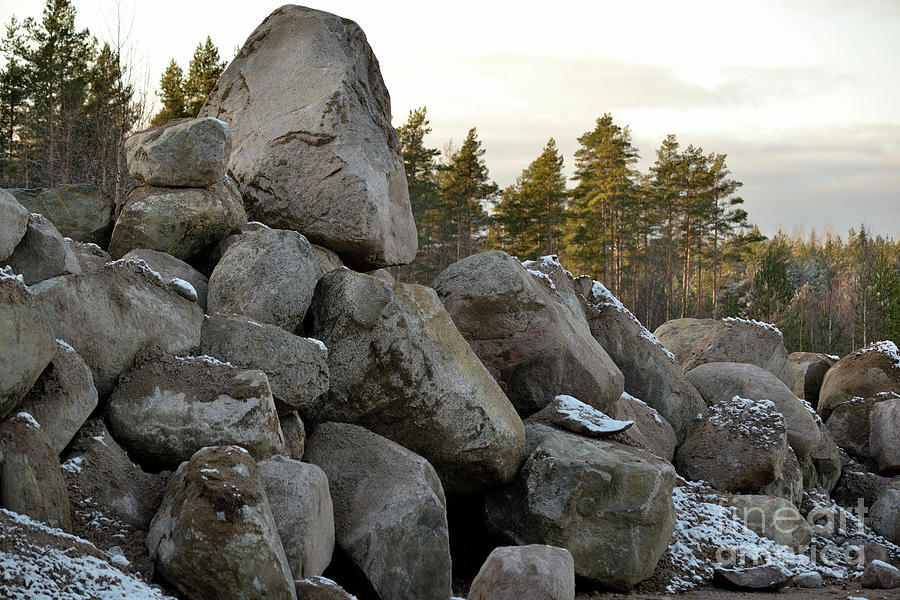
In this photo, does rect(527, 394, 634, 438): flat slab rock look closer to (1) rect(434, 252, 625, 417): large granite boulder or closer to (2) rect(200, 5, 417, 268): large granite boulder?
(1) rect(434, 252, 625, 417): large granite boulder

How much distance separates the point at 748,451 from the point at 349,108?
578 cm

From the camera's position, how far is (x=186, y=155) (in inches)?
298

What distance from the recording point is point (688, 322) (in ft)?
45.3

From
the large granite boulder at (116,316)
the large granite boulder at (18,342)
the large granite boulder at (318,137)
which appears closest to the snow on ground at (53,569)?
A: the large granite boulder at (18,342)

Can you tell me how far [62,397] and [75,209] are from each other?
3.41 m

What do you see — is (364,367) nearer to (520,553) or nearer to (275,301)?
(275,301)

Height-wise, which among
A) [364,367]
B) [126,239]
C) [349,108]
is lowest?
[364,367]

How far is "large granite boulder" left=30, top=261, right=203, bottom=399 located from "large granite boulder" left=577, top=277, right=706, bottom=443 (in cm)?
577

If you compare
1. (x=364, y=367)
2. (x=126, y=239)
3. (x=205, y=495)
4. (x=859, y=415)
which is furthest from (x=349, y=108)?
(x=859, y=415)

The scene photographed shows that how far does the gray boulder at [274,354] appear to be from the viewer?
5985mm

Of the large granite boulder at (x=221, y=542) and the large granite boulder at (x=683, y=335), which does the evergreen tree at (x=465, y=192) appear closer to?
the large granite boulder at (x=683, y=335)

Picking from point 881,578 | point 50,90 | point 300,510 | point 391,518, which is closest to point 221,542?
point 300,510

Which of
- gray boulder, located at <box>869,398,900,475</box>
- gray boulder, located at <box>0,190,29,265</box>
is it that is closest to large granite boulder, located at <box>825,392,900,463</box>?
gray boulder, located at <box>869,398,900,475</box>

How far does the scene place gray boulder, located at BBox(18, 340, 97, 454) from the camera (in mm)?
4793
